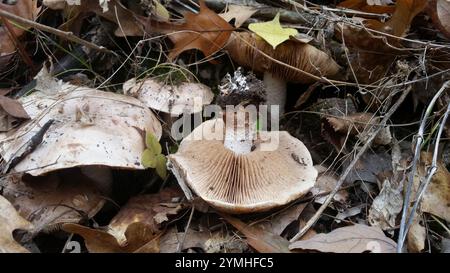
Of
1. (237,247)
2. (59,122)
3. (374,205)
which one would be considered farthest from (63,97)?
(374,205)

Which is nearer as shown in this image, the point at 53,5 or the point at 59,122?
the point at 59,122

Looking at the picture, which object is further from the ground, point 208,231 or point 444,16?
point 444,16

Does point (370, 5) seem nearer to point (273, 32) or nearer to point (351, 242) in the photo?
point (273, 32)

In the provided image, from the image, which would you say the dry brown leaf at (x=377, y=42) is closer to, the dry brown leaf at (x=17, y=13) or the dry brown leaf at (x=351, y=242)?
the dry brown leaf at (x=351, y=242)

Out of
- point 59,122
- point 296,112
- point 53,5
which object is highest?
point 53,5

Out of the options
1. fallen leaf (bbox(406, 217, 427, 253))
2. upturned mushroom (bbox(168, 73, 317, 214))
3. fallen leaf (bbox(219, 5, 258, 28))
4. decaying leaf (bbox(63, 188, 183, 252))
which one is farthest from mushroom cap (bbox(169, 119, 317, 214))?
fallen leaf (bbox(219, 5, 258, 28))
